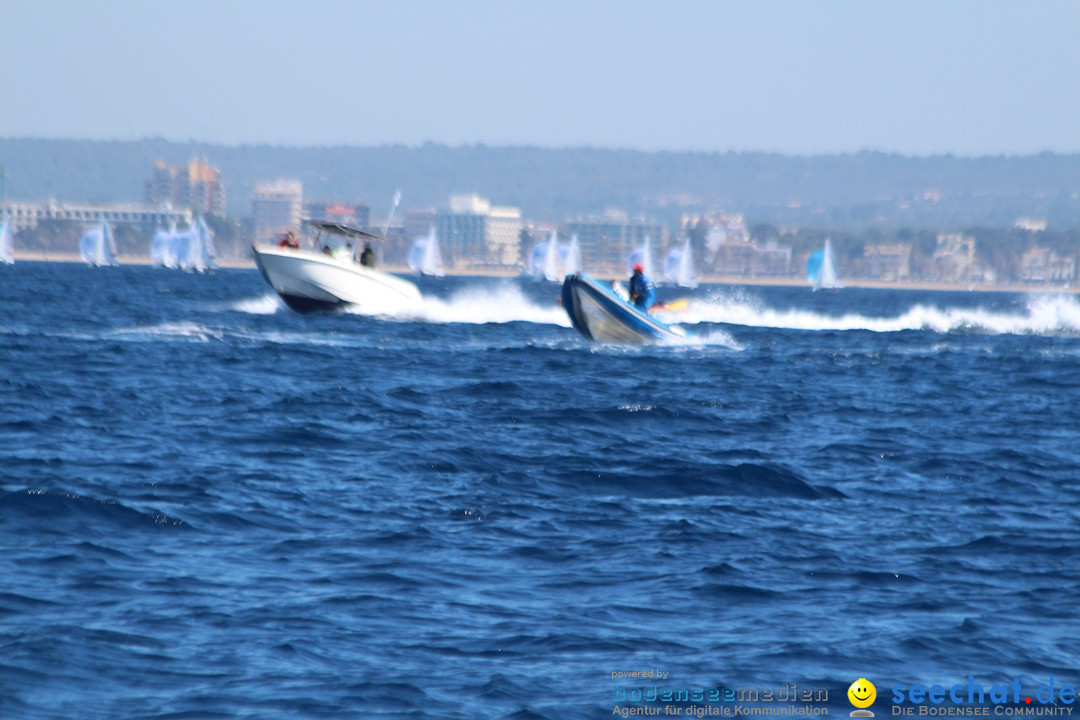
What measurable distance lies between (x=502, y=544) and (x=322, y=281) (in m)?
27.3

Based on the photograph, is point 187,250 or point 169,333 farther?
point 187,250

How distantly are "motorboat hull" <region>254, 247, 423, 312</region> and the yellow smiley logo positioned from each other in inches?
1190

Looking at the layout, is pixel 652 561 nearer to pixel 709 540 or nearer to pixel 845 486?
pixel 709 540

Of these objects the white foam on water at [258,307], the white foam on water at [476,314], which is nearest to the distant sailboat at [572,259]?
the white foam on water at [476,314]

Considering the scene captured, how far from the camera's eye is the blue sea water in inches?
336

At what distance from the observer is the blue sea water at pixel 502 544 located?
854 cm

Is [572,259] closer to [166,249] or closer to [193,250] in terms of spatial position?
[193,250]

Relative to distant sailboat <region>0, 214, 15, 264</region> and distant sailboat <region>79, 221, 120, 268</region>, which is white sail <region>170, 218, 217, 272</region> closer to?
distant sailboat <region>79, 221, 120, 268</region>

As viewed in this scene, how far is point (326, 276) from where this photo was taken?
3806cm

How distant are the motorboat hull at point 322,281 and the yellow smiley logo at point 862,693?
30225 millimetres

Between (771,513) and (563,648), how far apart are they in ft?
15.7

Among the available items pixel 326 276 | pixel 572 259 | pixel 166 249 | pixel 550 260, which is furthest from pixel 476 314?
pixel 166 249

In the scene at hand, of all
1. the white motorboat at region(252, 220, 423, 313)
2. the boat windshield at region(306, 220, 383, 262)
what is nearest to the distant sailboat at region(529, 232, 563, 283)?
the white motorboat at region(252, 220, 423, 313)

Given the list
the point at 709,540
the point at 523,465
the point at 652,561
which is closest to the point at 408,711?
the point at 652,561
